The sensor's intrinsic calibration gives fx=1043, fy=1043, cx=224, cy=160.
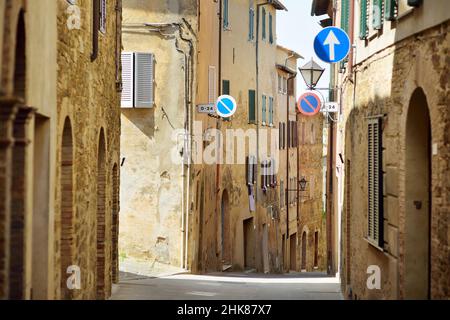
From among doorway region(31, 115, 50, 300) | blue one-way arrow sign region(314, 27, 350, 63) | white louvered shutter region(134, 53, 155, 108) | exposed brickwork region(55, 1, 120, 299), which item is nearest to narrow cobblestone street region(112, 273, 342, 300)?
exposed brickwork region(55, 1, 120, 299)

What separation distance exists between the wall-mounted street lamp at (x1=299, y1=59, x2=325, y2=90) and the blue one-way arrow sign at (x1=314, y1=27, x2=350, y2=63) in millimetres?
3726

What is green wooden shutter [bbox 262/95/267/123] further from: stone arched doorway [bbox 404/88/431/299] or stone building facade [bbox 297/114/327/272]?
stone arched doorway [bbox 404/88/431/299]

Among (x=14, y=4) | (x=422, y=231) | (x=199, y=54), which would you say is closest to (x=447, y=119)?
(x=422, y=231)

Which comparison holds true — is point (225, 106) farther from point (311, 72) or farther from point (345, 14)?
point (345, 14)

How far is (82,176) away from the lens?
13320 millimetres

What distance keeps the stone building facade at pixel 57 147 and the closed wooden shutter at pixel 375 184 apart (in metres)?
3.99

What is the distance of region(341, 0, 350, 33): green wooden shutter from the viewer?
787 inches

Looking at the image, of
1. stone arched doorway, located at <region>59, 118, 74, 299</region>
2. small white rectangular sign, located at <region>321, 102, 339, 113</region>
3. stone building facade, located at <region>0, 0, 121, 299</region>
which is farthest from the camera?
small white rectangular sign, located at <region>321, 102, 339, 113</region>

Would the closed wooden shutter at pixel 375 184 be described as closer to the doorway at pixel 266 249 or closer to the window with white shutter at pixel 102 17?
the window with white shutter at pixel 102 17

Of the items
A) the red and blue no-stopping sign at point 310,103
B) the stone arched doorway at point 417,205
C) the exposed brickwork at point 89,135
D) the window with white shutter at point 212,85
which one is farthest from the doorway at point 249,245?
the stone arched doorway at point 417,205

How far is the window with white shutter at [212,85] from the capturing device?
2805cm

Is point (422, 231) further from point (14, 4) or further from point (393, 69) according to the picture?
point (14, 4)

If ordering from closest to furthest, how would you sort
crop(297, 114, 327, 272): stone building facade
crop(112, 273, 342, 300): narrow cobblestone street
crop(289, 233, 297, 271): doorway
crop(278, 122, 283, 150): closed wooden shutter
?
crop(112, 273, 342, 300): narrow cobblestone street → crop(278, 122, 283, 150): closed wooden shutter → crop(289, 233, 297, 271): doorway → crop(297, 114, 327, 272): stone building facade

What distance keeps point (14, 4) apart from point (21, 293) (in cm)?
258
